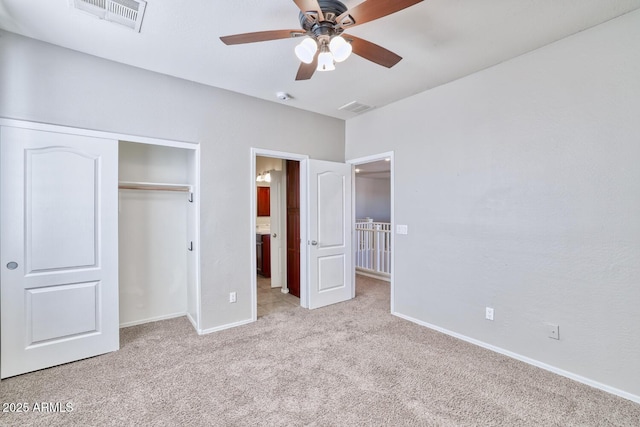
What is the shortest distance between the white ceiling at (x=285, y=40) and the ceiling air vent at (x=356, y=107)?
23.6 inches

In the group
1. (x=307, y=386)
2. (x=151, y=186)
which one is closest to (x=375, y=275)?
(x=307, y=386)

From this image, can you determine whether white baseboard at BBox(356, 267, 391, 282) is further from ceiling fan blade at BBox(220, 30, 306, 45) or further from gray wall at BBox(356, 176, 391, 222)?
ceiling fan blade at BBox(220, 30, 306, 45)

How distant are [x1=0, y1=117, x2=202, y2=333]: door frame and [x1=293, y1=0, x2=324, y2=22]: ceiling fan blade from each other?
81.8 inches

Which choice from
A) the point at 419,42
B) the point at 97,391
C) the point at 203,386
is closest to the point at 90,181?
the point at 97,391

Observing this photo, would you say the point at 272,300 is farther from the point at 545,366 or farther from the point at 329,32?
the point at 329,32

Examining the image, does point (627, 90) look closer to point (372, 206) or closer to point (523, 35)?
point (523, 35)

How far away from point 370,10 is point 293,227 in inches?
134

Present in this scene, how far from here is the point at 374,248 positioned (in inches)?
234

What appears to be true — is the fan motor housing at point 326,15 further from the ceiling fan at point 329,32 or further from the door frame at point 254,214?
the door frame at point 254,214

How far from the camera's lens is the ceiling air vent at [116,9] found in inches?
78.3

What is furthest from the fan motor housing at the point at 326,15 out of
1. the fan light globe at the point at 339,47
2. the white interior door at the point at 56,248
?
the white interior door at the point at 56,248

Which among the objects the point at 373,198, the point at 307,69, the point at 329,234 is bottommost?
the point at 329,234

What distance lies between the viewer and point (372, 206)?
984 centimetres

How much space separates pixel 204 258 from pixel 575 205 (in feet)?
11.7
